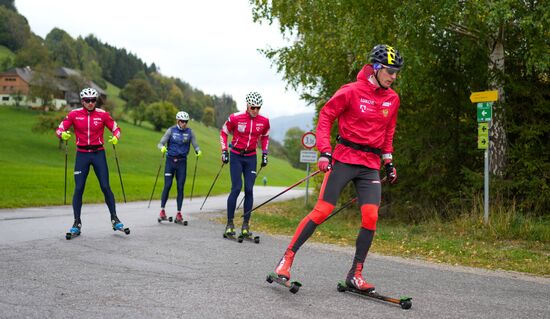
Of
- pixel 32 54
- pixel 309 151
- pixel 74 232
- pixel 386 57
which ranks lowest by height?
pixel 74 232

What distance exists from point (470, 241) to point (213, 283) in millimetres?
6088

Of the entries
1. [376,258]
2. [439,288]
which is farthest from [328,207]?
[376,258]

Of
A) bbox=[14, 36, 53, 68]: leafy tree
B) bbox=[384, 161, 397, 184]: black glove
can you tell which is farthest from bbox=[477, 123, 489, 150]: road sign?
bbox=[14, 36, 53, 68]: leafy tree

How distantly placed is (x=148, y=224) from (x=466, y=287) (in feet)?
23.7

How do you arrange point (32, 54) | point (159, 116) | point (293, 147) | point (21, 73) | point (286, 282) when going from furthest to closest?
1. point (293, 147)
2. point (32, 54)
3. point (21, 73)
4. point (159, 116)
5. point (286, 282)

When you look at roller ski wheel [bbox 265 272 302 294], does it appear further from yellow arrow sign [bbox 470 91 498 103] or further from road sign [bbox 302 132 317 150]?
road sign [bbox 302 132 317 150]

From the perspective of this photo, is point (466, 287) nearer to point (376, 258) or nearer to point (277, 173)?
point (376, 258)

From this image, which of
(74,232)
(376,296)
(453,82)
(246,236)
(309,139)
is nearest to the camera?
(376,296)

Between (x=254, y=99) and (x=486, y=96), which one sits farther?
(x=486, y=96)

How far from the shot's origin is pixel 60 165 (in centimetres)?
5747

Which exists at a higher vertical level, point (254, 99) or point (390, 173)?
point (254, 99)

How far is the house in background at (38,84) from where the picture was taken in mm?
87000

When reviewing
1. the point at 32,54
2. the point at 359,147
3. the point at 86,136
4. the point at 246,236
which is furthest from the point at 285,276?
the point at 32,54

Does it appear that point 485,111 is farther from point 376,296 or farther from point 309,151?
point 309,151
